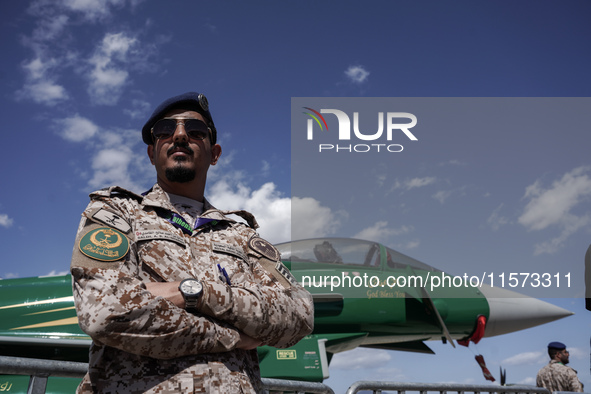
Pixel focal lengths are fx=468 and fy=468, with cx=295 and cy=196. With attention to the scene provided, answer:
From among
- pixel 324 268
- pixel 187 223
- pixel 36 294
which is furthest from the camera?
pixel 324 268

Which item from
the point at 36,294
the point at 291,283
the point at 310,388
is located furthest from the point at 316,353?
the point at 291,283

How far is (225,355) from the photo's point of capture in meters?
1.77

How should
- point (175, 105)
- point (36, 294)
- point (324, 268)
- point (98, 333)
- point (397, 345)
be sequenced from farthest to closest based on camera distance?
point (397, 345)
point (324, 268)
point (36, 294)
point (175, 105)
point (98, 333)

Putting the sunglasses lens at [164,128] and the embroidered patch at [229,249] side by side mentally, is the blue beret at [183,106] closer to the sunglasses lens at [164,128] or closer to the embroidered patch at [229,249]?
the sunglasses lens at [164,128]

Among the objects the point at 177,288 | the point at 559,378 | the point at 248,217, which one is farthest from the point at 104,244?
the point at 559,378

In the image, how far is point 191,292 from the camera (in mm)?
1681

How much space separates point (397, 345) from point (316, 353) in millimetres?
2189

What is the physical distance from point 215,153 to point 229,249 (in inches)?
26.8

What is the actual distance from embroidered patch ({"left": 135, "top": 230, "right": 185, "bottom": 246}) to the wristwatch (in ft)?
0.88

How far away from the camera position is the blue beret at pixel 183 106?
7.97 ft

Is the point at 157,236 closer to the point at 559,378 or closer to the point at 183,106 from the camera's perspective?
the point at 183,106

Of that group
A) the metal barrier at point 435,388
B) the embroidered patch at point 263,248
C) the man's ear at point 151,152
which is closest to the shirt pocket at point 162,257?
the embroidered patch at point 263,248

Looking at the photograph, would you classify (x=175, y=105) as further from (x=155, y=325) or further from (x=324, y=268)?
(x=324, y=268)

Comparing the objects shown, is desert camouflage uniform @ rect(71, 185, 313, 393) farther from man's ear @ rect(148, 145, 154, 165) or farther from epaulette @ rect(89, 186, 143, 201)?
man's ear @ rect(148, 145, 154, 165)
